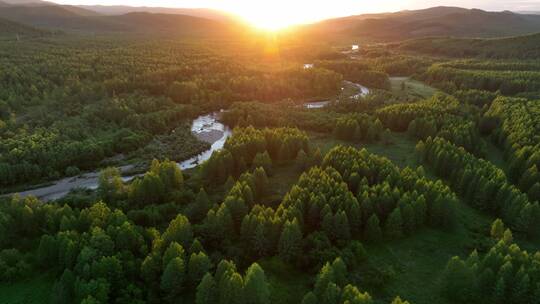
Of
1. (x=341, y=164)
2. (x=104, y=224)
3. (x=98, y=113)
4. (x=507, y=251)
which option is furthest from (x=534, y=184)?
(x=98, y=113)

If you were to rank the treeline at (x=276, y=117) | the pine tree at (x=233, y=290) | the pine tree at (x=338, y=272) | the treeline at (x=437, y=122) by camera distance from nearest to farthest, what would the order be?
the pine tree at (x=233, y=290)
the pine tree at (x=338, y=272)
the treeline at (x=437, y=122)
the treeline at (x=276, y=117)

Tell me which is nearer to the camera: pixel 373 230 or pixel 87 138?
pixel 373 230

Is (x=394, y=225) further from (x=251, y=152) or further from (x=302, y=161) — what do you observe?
(x=251, y=152)

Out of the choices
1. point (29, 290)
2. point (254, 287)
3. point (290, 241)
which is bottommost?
point (29, 290)

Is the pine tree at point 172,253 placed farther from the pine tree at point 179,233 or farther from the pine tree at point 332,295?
the pine tree at point 332,295

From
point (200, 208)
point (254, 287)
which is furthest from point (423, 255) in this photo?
point (200, 208)

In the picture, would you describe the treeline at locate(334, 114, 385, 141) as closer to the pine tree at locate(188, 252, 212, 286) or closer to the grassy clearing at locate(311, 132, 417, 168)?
the grassy clearing at locate(311, 132, 417, 168)

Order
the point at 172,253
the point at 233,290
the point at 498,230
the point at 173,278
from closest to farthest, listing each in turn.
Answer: the point at 233,290, the point at 173,278, the point at 172,253, the point at 498,230

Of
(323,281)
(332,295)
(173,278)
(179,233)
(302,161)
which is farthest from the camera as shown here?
(302,161)

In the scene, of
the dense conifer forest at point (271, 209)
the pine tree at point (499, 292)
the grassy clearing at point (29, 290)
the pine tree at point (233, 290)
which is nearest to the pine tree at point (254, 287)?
the dense conifer forest at point (271, 209)
